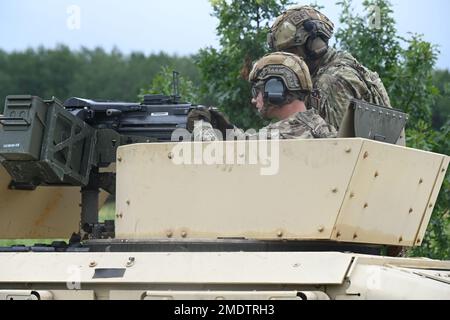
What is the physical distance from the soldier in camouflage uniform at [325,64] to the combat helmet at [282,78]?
2.34 feet

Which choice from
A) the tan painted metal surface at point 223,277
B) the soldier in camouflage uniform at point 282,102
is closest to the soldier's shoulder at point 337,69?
the soldier in camouflage uniform at point 282,102

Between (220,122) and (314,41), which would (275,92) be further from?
(314,41)

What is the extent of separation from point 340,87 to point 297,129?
1.15 meters

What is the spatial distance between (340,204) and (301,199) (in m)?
0.23

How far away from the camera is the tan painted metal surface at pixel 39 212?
9.45 metres

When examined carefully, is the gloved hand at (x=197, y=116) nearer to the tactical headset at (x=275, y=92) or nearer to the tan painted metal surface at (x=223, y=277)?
the tactical headset at (x=275, y=92)

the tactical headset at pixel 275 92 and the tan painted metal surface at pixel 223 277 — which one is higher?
the tactical headset at pixel 275 92

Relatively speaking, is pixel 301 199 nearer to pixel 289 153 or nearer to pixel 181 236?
pixel 289 153

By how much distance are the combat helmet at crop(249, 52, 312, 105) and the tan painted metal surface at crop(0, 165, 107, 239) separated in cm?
217

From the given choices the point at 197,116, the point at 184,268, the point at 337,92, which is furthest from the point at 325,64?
the point at 184,268

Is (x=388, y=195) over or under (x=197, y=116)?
under

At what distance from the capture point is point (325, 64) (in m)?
9.46

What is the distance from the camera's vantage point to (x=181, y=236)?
25.4 ft
